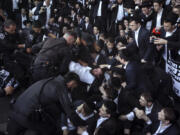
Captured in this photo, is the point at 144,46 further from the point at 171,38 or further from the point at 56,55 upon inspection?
the point at 56,55

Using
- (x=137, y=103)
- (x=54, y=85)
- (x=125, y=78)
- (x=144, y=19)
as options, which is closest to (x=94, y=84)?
(x=125, y=78)

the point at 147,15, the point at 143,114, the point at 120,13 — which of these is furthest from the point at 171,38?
the point at 120,13

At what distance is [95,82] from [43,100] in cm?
100

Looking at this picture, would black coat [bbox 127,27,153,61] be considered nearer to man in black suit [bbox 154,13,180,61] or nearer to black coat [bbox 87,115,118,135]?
man in black suit [bbox 154,13,180,61]

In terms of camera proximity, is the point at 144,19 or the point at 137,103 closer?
the point at 137,103

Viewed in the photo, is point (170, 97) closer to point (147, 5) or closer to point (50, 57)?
point (50, 57)

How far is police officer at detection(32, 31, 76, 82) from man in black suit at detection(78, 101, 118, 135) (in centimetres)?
86

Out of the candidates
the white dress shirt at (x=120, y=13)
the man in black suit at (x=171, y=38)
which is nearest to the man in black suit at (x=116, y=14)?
the white dress shirt at (x=120, y=13)

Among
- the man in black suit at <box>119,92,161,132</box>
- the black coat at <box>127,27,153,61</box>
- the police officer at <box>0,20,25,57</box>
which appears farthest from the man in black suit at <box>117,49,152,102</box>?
the police officer at <box>0,20,25,57</box>

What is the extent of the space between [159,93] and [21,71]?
2.25 m

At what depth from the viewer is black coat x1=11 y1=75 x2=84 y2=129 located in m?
2.51

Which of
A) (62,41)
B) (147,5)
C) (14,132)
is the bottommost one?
(14,132)

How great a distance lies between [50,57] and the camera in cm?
334

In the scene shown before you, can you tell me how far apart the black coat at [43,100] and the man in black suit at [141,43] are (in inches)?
65.2
